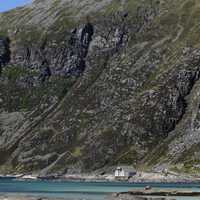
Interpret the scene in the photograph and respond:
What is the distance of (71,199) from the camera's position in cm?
12706

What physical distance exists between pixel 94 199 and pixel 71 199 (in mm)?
5170

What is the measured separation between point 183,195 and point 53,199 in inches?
1087

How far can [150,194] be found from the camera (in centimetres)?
13425

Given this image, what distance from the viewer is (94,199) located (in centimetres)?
12531

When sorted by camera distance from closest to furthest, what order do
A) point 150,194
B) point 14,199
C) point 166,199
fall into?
point 166,199 → point 14,199 → point 150,194

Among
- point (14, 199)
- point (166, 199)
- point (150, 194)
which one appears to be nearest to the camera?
point (166, 199)

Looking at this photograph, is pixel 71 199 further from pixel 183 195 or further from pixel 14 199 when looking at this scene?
pixel 183 195

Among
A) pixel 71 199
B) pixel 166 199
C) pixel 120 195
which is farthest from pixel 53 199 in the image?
pixel 166 199

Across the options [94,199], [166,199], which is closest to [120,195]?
[94,199]

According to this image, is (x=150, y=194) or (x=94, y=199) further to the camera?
(x=150, y=194)

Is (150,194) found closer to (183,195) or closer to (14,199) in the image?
(183,195)

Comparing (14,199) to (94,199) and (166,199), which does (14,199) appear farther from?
(166,199)

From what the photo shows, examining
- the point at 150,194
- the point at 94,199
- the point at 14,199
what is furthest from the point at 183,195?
the point at 14,199

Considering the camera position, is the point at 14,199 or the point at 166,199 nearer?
the point at 166,199
